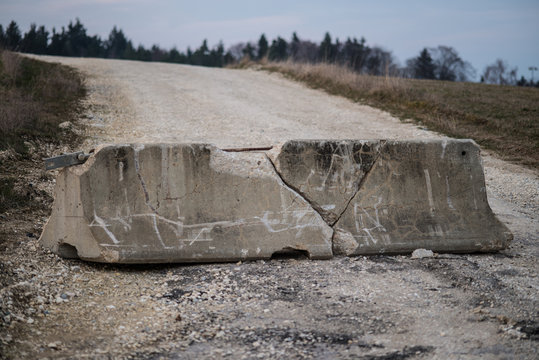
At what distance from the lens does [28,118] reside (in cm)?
786

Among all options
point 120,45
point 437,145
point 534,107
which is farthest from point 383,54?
point 437,145

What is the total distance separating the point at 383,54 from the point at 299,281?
45.5 m

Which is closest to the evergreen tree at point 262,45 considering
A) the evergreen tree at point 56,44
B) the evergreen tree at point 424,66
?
the evergreen tree at point 424,66

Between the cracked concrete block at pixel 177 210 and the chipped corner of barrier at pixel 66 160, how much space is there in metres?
0.06

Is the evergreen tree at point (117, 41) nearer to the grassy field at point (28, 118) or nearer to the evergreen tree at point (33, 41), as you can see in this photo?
the evergreen tree at point (33, 41)

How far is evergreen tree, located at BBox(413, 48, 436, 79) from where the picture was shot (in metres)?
37.7

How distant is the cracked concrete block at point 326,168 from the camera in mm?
4477

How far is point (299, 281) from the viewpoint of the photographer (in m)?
3.98

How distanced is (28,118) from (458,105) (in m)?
9.21

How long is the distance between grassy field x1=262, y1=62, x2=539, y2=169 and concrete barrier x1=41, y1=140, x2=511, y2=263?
173 inches

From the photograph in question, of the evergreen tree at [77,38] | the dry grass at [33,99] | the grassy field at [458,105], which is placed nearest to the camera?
the dry grass at [33,99]

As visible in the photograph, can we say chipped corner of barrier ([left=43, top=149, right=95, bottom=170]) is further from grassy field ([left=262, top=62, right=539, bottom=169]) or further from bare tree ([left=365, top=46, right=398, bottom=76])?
bare tree ([left=365, top=46, right=398, bottom=76])

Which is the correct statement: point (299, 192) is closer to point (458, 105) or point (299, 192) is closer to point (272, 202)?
point (272, 202)

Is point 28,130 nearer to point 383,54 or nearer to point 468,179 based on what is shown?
point 468,179
